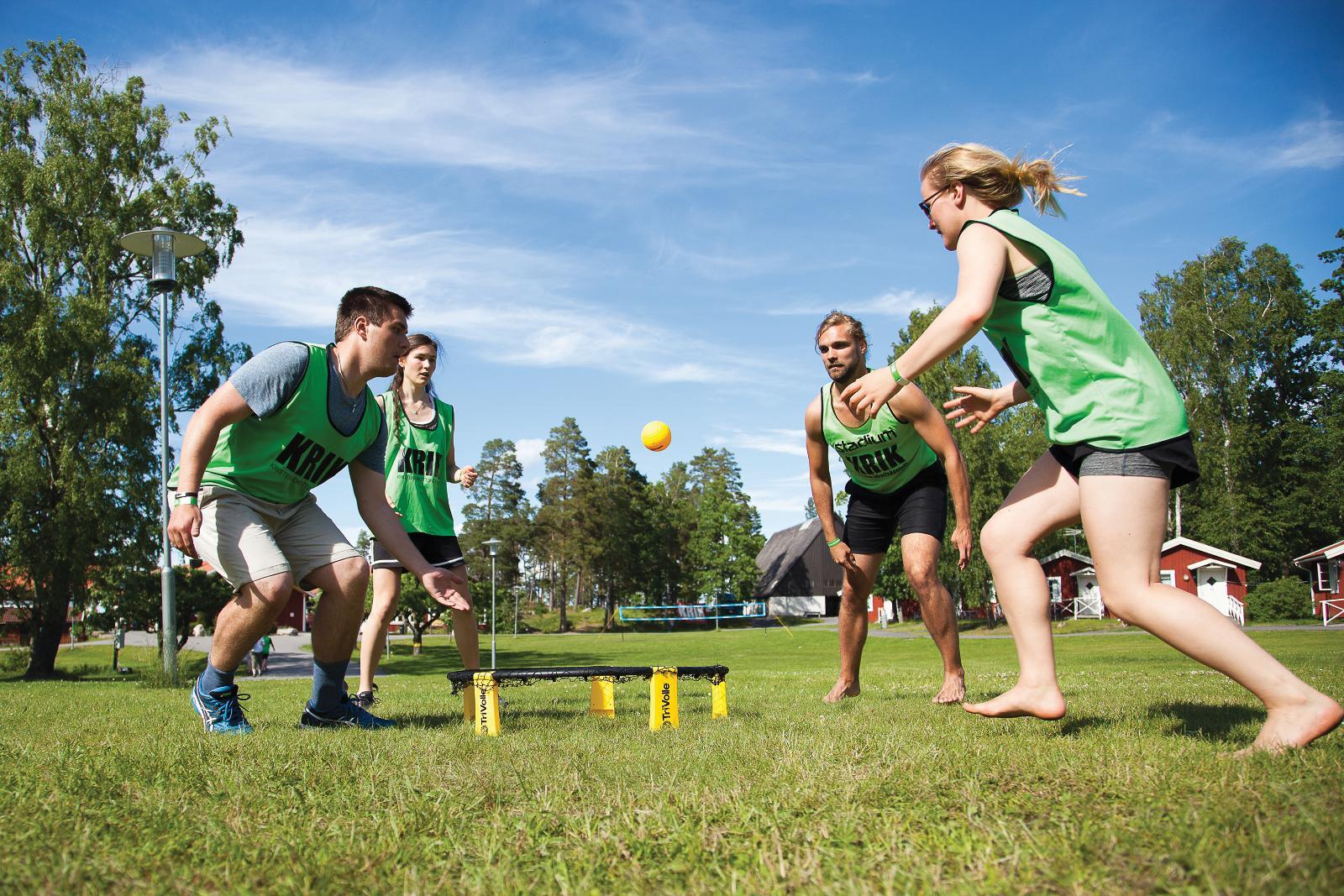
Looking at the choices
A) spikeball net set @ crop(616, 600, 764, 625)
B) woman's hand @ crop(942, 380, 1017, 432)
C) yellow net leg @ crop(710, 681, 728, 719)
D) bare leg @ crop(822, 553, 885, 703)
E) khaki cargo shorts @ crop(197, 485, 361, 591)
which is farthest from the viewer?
spikeball net set @ crop(616, 600, 764, 625)

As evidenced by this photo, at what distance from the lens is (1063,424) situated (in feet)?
11.4

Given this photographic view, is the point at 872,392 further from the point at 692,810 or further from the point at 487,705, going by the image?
the point at 487,705

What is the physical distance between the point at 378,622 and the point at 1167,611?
17.0ft

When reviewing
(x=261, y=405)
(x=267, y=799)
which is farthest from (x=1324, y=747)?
(x=261, y=405)

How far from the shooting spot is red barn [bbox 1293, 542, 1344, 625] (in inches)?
1578

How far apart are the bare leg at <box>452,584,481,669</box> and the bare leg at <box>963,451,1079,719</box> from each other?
3.41 meters

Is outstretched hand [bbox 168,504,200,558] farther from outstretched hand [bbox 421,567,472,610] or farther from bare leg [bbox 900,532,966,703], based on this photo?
bare leg [bbox 900,532,966,703]

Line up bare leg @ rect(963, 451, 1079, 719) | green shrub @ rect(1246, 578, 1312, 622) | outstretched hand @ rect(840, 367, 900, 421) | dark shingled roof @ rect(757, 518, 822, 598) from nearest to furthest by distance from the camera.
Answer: outstretched hand @ rect(840, 367, 900, 421) → bare leg @ rect(963, 451, 1079, 719) → green shrub @ rect(1246, 578, 1312, 622) → dark shingled roof @ rect(757, 518, 822, 598)

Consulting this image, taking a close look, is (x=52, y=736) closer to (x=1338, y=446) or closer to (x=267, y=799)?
(x=267, y=799)

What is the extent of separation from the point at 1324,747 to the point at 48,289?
1127 inches

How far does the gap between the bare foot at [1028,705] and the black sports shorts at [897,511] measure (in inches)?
85.0

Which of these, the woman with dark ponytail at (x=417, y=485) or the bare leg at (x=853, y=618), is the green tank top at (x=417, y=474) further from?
the bare leg at (x=853, y=618)

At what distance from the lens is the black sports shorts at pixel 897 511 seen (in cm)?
588

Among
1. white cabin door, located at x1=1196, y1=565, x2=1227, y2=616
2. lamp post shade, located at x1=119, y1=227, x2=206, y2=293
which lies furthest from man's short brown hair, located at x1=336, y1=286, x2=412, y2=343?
white cabin door, located at x1=1196, y1=565, x2=1227, y2=616
